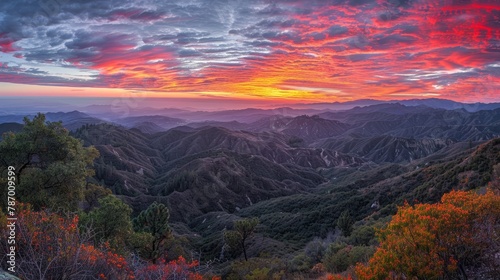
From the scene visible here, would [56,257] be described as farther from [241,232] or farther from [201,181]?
[201,181]

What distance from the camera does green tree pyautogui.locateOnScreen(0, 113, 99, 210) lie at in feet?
53.2

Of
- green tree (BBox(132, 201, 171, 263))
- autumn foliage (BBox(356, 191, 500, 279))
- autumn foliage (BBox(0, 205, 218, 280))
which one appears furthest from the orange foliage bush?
green tree (BBox(132, 201, 171, 263))

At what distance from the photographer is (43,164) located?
17672 millimetres

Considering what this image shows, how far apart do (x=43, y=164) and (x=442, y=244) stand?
20.2 meters

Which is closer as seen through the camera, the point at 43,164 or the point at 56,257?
the point at 56,257

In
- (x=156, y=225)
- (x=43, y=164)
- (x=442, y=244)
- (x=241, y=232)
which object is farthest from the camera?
(x=241, y=232)

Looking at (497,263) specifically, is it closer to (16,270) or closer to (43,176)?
(16,270)

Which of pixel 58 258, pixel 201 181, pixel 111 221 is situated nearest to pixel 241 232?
pixel 111 221

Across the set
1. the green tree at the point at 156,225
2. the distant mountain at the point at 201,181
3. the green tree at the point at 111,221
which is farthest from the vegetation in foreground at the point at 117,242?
the distant mountain at the point at 201,181

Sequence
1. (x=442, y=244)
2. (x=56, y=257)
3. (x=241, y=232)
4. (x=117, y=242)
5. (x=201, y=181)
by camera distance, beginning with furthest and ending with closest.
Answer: (x=201, y=181), (x=241, y=232), (x=117, y=242), (x=442, y=244), (x=56, y=257)

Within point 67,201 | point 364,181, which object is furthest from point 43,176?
point 364,181

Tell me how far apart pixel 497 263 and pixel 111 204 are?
66.6 feet

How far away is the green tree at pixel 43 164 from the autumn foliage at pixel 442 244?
15.7 meters

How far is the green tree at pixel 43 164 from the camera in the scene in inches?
638
